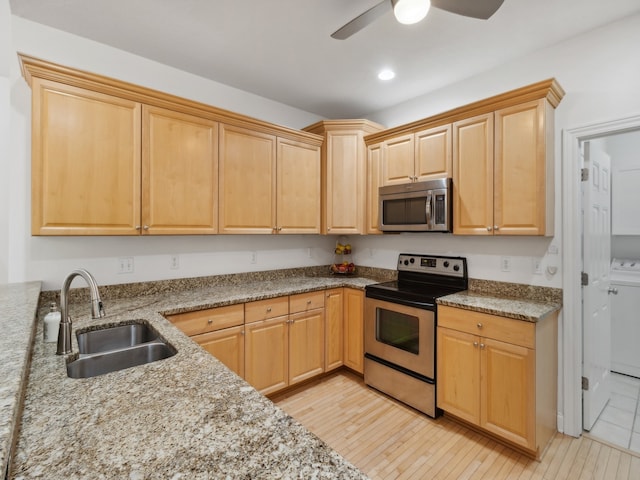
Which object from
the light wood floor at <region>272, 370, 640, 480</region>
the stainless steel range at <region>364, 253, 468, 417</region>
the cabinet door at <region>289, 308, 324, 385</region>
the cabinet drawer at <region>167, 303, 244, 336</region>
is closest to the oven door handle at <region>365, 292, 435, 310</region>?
the stainless steel range at <region>364, 253, 468, 417</region>

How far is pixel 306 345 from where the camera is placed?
2.85 m

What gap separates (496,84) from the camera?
2619mm

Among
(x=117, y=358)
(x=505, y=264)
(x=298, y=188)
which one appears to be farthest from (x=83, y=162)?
(x=505, y=264)

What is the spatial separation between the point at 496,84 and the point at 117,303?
3365 millimetres

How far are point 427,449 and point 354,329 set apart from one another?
1.15 meters

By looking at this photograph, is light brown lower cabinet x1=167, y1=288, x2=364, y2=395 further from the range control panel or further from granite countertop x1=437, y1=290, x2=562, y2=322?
granite countertop x1=437, y1=290, x2=562, y2=322

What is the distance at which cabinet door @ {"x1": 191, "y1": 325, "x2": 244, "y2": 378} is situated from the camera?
2250mm

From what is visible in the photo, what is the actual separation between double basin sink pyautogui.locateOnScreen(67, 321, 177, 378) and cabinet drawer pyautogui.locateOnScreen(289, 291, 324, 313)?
121 centimetres

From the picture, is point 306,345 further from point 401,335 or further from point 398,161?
point 398,161

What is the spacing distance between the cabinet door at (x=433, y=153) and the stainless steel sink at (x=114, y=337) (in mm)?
2355

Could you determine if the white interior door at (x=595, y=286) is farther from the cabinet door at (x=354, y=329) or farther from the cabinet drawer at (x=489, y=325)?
the cabinet door at (x=354, y=329)

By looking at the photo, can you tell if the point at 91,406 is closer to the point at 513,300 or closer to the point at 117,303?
the point at 117,303

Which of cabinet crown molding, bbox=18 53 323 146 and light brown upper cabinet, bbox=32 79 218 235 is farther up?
cabinet crown molding, bbox=18 53 323 146

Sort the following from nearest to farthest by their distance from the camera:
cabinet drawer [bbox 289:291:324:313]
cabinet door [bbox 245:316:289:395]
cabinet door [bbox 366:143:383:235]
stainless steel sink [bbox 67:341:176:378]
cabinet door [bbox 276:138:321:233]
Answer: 1. stainless steel sink [bbox 67:341:176:378]
2. cabinet door [bbox 245:316:289:395]
3. cabinet drawer [bbox 289:291:324:313]
4. cabinet door [bbox 276:138:321:233]
5. cabinet door [bbox 366:143:383:235]
